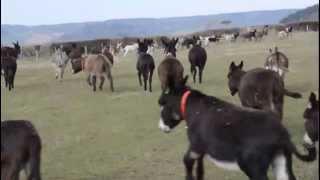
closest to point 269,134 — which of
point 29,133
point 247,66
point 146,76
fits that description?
point 29,133

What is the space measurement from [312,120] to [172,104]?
5.96 ft

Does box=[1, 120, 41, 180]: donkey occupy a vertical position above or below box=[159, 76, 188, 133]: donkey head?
below

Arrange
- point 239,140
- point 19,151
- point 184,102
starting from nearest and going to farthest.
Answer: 1. point 239,140
2. point 19,151
3. point 184,102

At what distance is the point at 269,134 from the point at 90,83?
59.7 feet

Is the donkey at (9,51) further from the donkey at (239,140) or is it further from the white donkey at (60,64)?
the donkey at (239,140)

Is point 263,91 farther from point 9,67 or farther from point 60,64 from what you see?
point 60,64

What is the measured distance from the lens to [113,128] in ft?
46.8

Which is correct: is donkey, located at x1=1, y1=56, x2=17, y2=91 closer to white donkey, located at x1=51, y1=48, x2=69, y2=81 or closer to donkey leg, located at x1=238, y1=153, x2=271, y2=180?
white donkey, located at x1=51, y1=48, x2=69, y2=81

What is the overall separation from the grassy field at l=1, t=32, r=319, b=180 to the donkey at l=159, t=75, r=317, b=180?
7.27 feet

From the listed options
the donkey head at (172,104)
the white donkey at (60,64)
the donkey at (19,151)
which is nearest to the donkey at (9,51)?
the white donkey at (60,64)

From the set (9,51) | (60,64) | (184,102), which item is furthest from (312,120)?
(9,51)

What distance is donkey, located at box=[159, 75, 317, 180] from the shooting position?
254 inches

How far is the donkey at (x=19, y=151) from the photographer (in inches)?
272

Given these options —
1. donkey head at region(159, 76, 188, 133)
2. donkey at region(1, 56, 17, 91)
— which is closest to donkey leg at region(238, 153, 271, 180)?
donkey head at region(159, 76, 188, 133)
